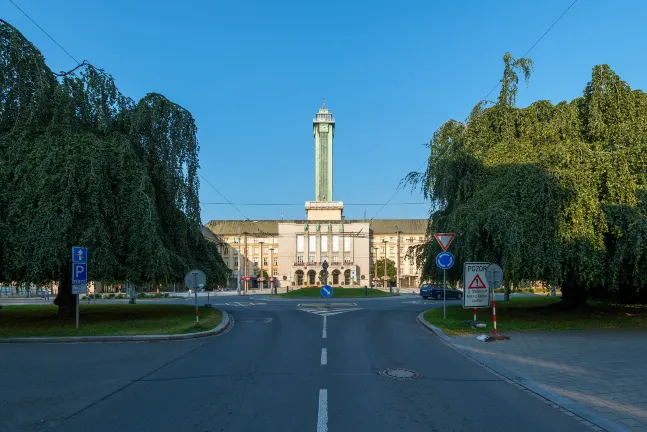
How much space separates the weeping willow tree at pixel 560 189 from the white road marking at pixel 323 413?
10.5 m

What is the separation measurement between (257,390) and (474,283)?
995 centimetres

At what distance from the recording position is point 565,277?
16375mm

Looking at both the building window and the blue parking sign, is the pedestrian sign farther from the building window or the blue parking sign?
the building window

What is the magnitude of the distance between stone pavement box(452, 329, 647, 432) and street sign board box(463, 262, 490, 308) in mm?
1419

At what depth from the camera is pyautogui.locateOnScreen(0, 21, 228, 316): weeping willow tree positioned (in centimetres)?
1617

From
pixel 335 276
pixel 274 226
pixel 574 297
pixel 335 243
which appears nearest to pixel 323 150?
pixel 335 243

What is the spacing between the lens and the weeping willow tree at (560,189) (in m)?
15.6

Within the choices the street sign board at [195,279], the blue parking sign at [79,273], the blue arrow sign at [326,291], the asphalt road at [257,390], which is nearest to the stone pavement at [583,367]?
the asphalt road at [257,390]

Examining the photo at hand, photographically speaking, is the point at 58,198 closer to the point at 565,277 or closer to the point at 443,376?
the point at 443,376

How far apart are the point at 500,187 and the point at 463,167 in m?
2.14

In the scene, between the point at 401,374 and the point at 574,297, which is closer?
the point at 401,374

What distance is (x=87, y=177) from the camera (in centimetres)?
1698

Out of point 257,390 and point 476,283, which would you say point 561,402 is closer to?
point 257,390

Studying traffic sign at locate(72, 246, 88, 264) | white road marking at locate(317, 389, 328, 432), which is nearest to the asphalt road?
white road marking at locate(317, 389, 328, 432)
